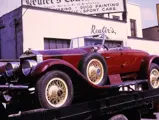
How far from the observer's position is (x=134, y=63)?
6.14 meters

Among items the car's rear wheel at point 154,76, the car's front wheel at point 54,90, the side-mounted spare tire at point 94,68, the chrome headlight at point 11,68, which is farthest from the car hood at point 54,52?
the car's rear wheel at point 154,76

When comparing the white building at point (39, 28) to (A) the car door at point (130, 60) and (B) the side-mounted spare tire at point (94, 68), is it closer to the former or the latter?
(A) the car door at point (130, 60)

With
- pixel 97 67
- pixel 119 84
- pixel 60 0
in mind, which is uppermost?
pixel 60 0

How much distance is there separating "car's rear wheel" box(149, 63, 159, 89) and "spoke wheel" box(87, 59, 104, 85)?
159cm

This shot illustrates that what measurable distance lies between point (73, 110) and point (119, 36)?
1252 cm

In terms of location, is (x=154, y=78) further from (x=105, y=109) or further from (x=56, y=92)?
(x=56, y=92)

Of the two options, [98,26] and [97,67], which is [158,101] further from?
[98,26]

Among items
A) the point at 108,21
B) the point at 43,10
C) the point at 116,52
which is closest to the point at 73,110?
the point at 116,52

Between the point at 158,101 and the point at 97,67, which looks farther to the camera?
the point at 158,101

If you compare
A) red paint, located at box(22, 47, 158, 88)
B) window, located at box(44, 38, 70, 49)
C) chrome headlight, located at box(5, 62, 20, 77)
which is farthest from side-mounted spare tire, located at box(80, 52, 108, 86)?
window, located at box(44, 38, 70, 49)

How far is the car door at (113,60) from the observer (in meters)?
5.47

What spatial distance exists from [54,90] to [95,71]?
3.81 feet

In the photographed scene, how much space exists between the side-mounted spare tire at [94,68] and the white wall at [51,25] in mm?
6645

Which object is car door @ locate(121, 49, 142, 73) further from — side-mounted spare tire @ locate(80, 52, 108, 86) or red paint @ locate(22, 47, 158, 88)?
side-mounted spare tire @ locate(80, 52, 108, 86)
